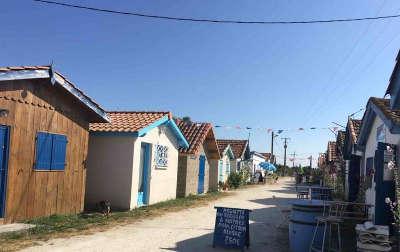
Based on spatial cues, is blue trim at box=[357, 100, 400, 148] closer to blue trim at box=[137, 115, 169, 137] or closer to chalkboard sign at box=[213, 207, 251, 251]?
chalkboard sign at box=[213, 207, 251, 251]

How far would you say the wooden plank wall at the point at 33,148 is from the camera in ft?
37.2

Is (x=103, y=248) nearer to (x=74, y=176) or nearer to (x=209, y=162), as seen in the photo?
(x=74, y=176)

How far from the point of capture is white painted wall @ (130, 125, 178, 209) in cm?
1627

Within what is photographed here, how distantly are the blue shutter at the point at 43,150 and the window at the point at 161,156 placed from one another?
6078mm

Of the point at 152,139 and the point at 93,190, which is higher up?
the point at 152,139

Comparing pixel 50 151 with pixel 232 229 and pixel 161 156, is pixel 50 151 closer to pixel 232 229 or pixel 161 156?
pixel 232 229

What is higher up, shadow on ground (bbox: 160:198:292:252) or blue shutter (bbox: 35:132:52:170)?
blue shutter (bbox: 35:132:52:170)

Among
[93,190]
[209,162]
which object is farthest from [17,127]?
[209,162]

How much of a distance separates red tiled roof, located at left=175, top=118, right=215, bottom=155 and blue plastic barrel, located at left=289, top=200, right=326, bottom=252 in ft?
45.2

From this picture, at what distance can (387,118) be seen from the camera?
9344 millimetres

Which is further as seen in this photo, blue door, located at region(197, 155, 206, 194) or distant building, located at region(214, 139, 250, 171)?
distant building, located at region(214, 139, 250, 171)

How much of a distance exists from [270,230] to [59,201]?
19.3ft

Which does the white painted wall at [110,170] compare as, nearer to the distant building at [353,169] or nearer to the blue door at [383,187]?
the distant building at [353,169]

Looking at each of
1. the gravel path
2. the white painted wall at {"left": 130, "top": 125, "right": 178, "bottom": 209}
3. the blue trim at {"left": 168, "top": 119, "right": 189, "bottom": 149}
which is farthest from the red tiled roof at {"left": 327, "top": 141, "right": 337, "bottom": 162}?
the gravel path
